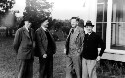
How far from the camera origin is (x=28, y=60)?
748cm

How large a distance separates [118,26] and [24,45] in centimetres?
432

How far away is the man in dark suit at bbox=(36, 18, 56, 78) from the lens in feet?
23.7

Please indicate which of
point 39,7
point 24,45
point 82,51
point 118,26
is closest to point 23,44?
point 24,45

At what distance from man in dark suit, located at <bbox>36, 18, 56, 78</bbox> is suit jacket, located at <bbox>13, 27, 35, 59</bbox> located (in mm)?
205

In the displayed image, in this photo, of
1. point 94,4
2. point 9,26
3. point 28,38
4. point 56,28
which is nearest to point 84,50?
point 28,38

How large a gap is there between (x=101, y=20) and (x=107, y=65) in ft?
5.61

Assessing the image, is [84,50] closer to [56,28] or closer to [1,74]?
[1,74]

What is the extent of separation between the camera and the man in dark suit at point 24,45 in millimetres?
7258

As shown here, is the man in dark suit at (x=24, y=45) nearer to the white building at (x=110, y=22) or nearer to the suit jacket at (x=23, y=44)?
the suit jacket at (x=23, y=44)

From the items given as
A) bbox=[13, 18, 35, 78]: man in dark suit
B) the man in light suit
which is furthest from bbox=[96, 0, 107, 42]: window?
Answer: bbox=[13, 18, 35, 78]: man in dark suit

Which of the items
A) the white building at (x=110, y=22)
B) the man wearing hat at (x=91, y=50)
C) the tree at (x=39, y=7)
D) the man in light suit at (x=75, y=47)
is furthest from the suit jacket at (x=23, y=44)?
the tree at (x=39, y=7)

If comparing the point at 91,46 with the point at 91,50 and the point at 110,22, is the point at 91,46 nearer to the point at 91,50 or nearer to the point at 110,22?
the point at 91,50

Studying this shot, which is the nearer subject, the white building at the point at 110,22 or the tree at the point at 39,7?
the white building at the point at 110,22

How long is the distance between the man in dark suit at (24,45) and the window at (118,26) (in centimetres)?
365
